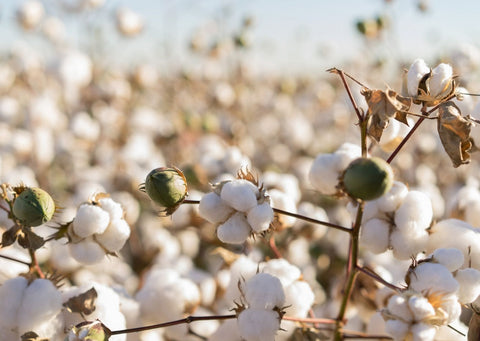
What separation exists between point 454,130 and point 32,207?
604mm

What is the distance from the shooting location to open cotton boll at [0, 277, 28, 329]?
2.86ft

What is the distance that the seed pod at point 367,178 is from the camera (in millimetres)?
679

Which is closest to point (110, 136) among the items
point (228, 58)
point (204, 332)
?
point (228, 58)

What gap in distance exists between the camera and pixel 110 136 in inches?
120

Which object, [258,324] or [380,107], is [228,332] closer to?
[258,324]

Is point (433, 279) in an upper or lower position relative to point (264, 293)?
upper

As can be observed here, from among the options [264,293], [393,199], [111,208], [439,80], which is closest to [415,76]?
[439,80]

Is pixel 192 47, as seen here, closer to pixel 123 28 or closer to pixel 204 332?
pixel 123 28

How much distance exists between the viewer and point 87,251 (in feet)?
2.96

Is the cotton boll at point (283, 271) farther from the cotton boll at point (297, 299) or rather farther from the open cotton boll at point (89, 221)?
the open cotton boll at point (89, 221)

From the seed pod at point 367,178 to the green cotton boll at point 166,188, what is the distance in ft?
0.77

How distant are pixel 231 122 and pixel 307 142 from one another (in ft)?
2.37

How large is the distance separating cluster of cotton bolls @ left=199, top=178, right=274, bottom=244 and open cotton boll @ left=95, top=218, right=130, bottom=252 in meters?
0.17

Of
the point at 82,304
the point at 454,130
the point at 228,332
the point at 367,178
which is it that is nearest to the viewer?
the point at 367,178
